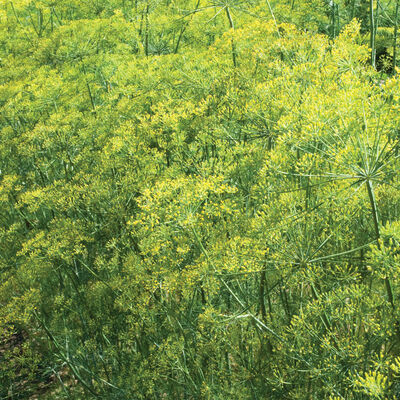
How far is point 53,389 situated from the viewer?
29.0ft

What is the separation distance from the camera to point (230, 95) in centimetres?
522

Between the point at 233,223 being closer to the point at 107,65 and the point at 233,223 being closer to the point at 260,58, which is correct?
the point at 260,58

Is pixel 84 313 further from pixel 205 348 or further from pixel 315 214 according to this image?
pixel 315 214

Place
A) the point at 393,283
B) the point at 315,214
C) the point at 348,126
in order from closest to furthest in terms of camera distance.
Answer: the point at 348,126
the point at 393,283
the point at 315,214

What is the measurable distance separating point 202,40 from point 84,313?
620 cm

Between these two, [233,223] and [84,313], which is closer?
[233,223]

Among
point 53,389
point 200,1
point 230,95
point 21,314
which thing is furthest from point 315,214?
point 53,389

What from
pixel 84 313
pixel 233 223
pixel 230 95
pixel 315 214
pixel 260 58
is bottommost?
pixel 84 313

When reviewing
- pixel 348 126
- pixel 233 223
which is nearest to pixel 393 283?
pixel 348 126

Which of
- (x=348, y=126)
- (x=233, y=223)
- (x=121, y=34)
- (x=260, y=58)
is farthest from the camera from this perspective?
(x=121, y=34)

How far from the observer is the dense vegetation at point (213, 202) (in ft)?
12.0

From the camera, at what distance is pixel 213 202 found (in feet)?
16.2

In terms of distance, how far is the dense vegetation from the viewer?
3658 mm

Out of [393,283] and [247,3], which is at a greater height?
[247,3]
